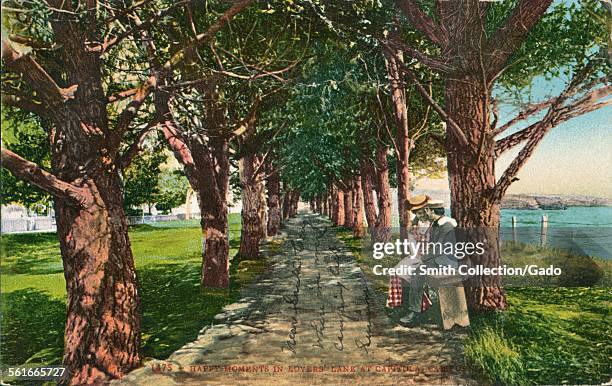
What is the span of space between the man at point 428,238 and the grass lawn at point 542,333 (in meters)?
0.51

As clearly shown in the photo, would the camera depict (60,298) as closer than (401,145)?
Yes

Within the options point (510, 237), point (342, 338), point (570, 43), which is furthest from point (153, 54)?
point (570, 43)

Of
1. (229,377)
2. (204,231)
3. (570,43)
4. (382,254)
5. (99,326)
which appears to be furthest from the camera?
(204,231)

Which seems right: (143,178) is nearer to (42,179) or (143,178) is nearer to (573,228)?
(42,179)

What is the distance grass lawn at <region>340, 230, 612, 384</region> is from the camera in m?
6.98

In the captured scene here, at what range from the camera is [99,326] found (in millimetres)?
6426

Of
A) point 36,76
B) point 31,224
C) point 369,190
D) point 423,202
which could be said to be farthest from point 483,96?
point 369,190

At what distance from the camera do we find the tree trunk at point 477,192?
25.5ft

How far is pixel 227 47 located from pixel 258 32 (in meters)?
0.59

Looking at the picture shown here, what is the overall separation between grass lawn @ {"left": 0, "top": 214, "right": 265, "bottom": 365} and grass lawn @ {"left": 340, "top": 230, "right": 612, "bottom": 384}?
3.30 m

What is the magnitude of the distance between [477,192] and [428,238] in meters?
1.12

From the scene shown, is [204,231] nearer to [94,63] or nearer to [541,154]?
[94,63]

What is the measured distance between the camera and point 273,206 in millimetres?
23469

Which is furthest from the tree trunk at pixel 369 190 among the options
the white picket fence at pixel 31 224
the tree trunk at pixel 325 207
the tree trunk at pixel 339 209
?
the tree trunk at pixel 325 207
